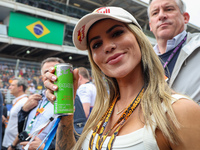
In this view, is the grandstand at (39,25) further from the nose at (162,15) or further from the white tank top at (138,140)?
the white tank top at (138,140)

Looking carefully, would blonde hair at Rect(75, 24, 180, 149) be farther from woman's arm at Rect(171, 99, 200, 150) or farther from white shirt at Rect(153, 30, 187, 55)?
white shirt at Rect(153, 30, 187, 55)

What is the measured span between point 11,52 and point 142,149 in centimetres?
1873

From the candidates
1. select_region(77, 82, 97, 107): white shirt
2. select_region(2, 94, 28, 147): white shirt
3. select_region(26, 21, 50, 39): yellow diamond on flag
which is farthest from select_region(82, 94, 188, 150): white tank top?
select_region(26, 21, 50, 39): yellow diamond on flag

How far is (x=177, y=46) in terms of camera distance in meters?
1.58

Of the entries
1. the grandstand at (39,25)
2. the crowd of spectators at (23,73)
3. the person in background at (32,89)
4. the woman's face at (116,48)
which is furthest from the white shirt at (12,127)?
the grandstand at (39,25)

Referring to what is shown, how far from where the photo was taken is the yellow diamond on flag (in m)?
14.6

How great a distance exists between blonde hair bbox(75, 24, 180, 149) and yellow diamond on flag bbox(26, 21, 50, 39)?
589 inches

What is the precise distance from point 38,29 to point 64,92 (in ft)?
50.2

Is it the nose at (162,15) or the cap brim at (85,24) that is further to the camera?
the nose at (162,15)

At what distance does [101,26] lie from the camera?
3.77ft

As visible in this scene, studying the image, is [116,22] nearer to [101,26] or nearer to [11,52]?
[101,26]

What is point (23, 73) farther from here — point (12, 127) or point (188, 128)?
point (188, 128)

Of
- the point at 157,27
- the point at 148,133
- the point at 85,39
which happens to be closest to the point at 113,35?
the point at 85,39

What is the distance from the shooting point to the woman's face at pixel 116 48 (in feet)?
3.50
